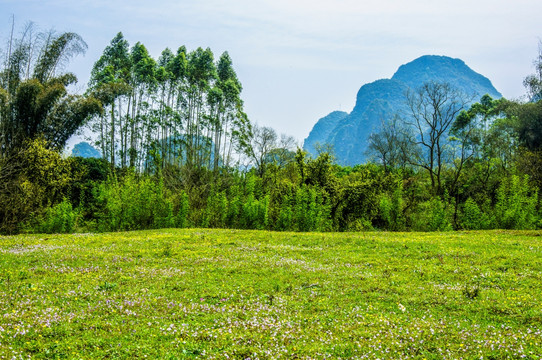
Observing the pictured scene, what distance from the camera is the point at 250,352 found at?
6426 mm

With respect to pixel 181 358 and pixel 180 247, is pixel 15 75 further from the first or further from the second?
pixel 181 358

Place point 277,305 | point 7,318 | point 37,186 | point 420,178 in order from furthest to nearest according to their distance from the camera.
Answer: point 420,178 < point 37,186 < point 277,305 < point 7,318

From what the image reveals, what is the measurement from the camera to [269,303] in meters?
9.12

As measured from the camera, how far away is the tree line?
88.0 ft

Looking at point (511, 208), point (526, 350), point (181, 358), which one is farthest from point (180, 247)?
point (511, 208)

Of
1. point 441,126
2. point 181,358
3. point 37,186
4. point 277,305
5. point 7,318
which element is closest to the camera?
point 181,358

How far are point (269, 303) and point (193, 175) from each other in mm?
29823

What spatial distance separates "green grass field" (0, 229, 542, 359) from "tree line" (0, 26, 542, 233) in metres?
11.8

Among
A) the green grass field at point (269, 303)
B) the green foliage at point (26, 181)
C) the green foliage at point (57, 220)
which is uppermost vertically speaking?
the green foliage at point (26, 181)

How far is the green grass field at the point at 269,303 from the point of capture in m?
6.57

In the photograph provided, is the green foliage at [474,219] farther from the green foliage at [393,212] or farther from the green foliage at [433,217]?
the green foliage at [393,212]

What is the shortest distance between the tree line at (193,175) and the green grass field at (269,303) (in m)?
11.8

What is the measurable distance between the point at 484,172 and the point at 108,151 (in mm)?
44064

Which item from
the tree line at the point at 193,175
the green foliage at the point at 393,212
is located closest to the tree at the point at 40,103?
the tree line at the point at 193,175
